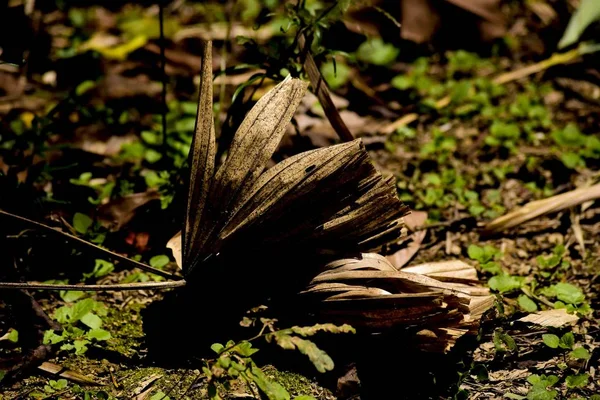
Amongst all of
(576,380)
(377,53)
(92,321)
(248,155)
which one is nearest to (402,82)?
(377,53)

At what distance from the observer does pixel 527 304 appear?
2.07m

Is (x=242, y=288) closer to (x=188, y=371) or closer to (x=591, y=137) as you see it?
(x=188, y=371)

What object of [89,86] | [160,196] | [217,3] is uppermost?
[217,3]

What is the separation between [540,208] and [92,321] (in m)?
1.79

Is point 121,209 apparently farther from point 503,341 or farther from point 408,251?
point 503,341

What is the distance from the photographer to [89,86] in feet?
11.1

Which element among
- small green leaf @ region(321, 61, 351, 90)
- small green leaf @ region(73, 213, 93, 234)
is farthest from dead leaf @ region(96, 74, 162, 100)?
small green leaf @ region(73, 213, 93, 234)

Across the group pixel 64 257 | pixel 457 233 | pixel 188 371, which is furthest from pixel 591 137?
pixel 64 257

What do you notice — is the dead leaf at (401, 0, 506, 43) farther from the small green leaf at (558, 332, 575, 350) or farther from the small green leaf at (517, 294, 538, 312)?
the small green leaf at (558, 332, 575, 350)

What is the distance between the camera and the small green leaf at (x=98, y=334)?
1930 millimetres

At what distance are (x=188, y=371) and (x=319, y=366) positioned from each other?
0.53 metres

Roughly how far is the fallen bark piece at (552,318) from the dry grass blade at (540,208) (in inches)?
19.9

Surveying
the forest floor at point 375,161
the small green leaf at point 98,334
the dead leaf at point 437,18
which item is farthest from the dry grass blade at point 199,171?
the dead leaf at point 437,18

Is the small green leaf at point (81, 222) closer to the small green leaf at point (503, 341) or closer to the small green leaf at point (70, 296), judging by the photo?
the small green leaf at point (70, 296)
